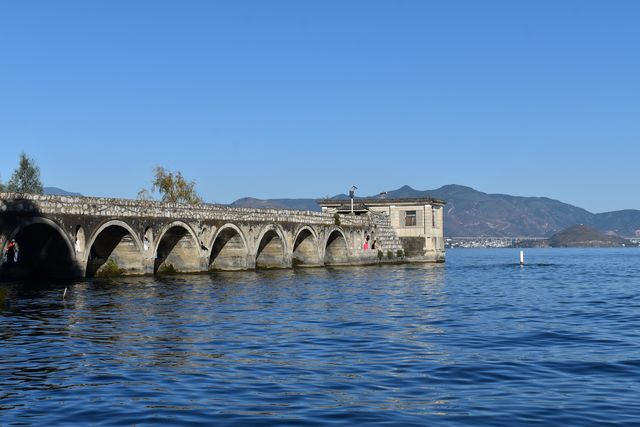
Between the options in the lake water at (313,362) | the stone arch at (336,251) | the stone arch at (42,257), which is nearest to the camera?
the lake water at (313,362)

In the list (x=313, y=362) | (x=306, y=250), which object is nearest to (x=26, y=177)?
(x=306, y=250)

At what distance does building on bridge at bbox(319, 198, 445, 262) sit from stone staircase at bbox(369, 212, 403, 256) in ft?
3.25

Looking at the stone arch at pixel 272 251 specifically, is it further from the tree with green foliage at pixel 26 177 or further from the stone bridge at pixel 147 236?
the tree with green foliage at pixel 26 177

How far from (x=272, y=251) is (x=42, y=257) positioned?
2737cm

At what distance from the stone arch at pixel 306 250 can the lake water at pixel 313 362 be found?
40.4 m

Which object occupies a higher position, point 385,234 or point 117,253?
point 385,234

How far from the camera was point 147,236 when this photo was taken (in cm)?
5353

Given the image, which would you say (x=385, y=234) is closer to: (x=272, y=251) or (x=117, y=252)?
(x=272, y=251)

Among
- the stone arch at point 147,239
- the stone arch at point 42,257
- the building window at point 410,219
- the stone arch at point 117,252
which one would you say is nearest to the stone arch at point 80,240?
the stone arch at point 42,257

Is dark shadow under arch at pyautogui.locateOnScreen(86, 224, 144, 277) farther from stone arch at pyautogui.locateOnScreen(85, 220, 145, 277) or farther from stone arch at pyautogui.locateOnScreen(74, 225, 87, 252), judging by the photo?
stone arch at pyautogui.locateOnScreen(74, 225, 87, 252)

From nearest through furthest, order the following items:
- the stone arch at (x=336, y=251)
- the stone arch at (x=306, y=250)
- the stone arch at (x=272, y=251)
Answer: the stone arch at (x=272, y=251)
the stone arch at (x=306, y=250)
the stone arch at (x=336, y=251)

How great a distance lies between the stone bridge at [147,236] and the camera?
150 ft

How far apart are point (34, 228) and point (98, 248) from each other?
735 centimetres

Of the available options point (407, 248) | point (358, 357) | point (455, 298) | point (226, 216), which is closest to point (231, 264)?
point (226, 216)
